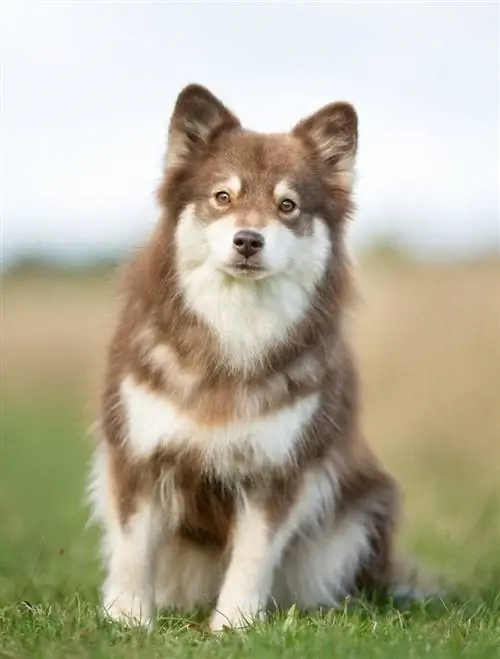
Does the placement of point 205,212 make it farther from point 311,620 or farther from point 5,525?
point 5,525

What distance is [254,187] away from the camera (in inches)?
217

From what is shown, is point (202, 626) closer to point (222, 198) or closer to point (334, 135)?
point (222, 198)

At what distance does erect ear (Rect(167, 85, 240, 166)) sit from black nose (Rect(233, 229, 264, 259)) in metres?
0.64

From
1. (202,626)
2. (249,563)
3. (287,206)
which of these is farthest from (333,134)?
(202,626)

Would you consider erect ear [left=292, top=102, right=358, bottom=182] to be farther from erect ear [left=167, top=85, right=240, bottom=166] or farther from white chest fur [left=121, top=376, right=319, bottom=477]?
white chest fur [left=121, top=376, right=319, bottom=477]

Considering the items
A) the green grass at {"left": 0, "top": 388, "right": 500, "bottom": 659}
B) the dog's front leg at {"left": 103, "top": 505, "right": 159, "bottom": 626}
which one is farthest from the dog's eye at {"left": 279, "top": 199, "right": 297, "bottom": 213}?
the green grass at {"left": 0, "top": 388, "right": 500, "bottom": 659}

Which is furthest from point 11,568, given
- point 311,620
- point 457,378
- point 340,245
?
point 457,378

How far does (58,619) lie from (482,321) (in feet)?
32.3

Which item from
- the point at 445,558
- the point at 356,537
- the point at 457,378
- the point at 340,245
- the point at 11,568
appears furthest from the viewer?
the point at 457,378

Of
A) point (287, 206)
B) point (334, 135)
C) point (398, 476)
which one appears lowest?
point (398, 476)

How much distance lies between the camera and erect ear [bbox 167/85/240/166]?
5703mm

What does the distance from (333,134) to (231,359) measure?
1250 millimetres

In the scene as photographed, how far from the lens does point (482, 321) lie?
14.2 m

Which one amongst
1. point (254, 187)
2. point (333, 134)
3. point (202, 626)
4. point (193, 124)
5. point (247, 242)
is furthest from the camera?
point (333, 134)
